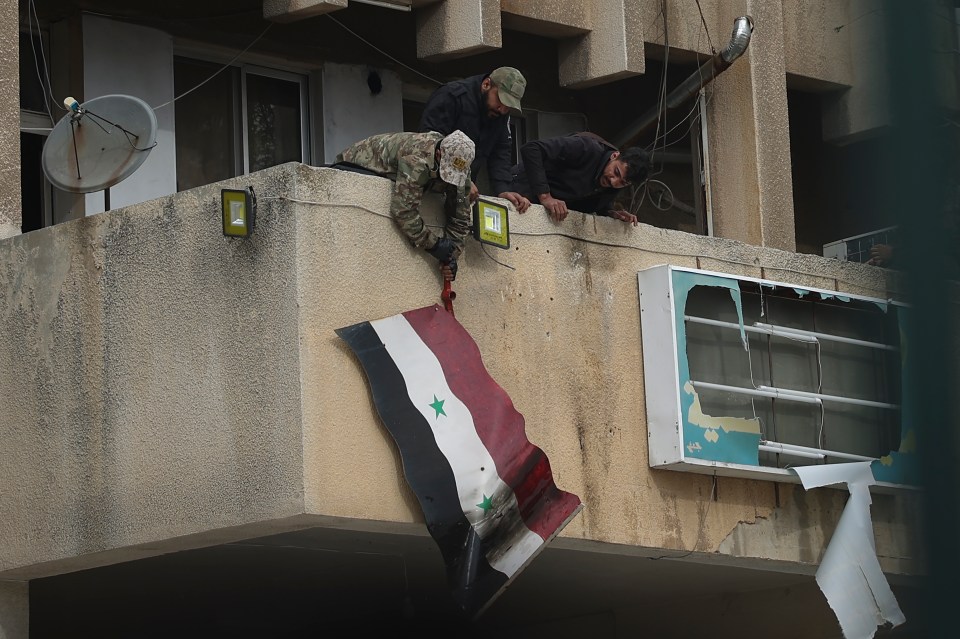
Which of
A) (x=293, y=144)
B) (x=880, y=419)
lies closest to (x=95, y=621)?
(x=293, y=144)

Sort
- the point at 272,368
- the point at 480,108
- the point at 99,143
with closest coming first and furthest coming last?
the point at 272,368, the point at 99,143, the point at 480,108

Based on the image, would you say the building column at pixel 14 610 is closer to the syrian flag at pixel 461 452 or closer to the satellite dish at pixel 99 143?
the satellite dish at pixel 99 143

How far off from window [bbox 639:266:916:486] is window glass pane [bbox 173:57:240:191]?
4.13m

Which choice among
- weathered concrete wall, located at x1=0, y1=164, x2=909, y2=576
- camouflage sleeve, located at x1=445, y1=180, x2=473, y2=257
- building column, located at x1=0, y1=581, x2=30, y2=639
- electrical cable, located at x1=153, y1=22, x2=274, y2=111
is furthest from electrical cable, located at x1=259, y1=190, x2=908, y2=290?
electrical cable, located at x1=153, y1=22, x2=274, y2=111

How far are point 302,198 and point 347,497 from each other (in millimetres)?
1552

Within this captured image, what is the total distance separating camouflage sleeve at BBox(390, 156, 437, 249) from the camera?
27.4 ft

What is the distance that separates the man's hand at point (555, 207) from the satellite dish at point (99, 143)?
7.54 ft

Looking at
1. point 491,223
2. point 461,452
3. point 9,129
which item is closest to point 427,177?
point 491,223

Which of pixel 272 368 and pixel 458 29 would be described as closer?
pixel 272 368

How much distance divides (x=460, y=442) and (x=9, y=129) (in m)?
3.42

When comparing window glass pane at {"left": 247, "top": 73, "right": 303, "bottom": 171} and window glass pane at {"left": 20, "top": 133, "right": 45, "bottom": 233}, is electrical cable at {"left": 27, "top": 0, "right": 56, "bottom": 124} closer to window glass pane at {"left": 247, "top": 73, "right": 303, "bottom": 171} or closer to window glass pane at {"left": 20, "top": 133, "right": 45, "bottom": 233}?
window glass pane at {"left": 20, "top": 133, "right": 45, "bottom": 233}

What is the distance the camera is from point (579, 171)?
9.84m

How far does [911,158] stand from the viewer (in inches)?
98.3

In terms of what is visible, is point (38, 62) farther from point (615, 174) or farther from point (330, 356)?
point (330, 356)
